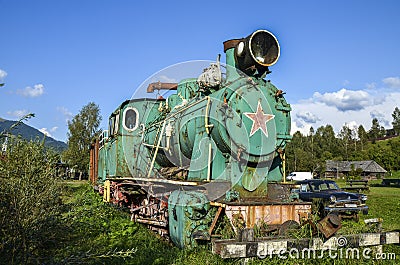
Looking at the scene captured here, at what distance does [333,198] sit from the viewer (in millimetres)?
14523

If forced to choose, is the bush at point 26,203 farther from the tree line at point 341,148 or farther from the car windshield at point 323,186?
the tree line at point 341,148

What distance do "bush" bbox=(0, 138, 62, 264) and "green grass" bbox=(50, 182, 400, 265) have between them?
25 cm

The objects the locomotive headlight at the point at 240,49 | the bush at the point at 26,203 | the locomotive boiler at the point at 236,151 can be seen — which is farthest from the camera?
the locomotive headlight at the point at 240,49

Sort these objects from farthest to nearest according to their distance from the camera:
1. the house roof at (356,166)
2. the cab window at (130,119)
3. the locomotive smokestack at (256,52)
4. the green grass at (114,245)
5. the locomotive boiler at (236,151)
→ the house roof at (356,166) → the cab window at (130,119) → the locomotive smokestack at (256,52) → the locomotive boiler at (236,151) → the green grass at (114,245)

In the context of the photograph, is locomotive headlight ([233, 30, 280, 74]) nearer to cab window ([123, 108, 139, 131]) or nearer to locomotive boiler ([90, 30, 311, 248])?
locomotive boiler ([90, 30, 311, 248])

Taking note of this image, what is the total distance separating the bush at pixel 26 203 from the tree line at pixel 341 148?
52962 mm

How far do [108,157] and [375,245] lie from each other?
996cm

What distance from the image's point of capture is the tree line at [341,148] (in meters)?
66.1

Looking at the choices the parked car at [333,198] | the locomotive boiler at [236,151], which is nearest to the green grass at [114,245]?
the locomotive boiler at [236,151]

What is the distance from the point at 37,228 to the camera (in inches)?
162

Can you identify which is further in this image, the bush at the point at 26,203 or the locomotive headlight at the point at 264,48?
the locomotive headlight at the point at 264,48

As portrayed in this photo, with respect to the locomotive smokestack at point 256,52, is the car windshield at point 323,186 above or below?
below

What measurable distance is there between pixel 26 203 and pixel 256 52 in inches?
183

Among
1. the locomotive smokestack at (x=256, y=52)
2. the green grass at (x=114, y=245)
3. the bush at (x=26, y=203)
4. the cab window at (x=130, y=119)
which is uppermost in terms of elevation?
the locomotive smokestack at (x=256, y=52)
